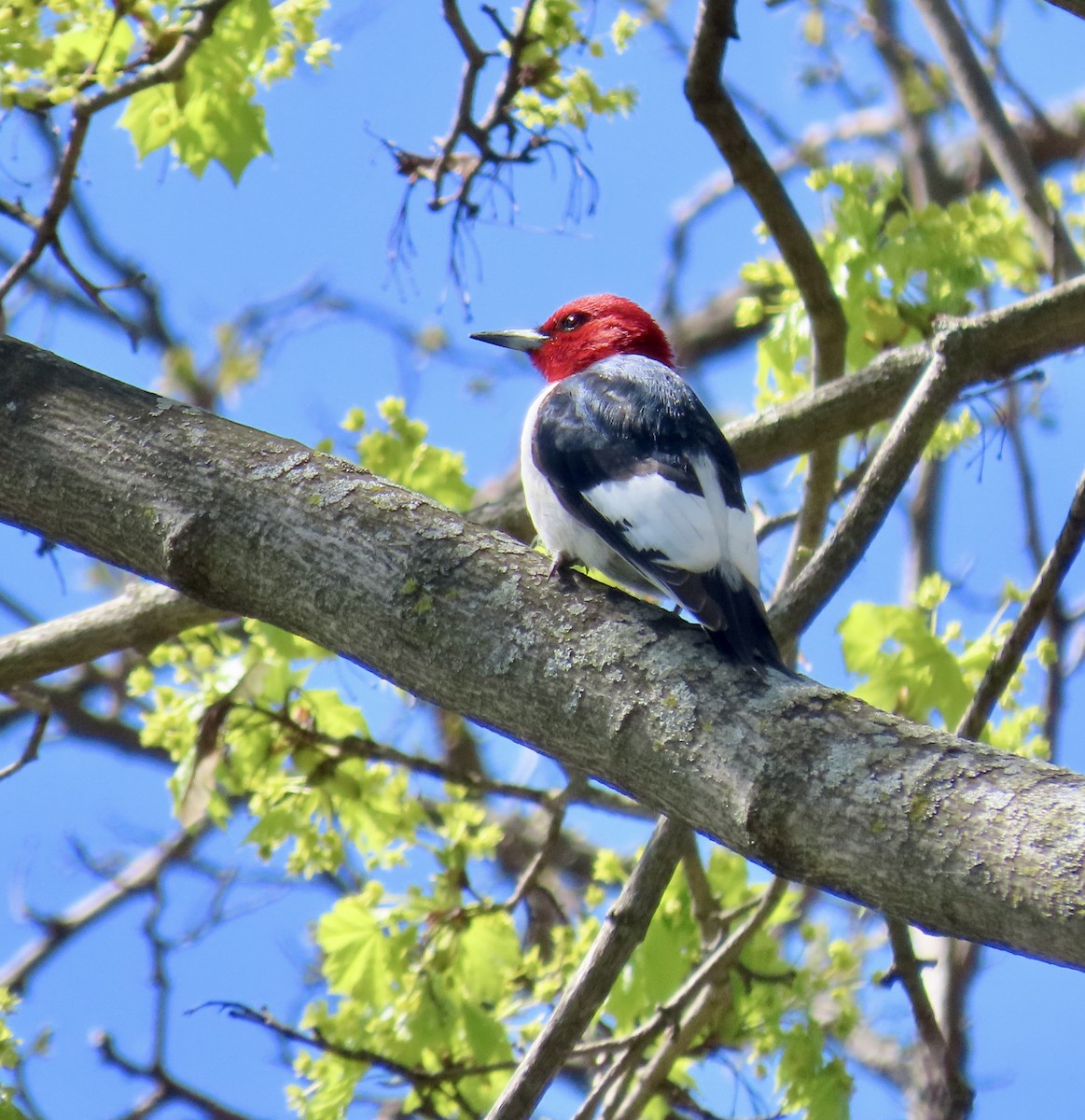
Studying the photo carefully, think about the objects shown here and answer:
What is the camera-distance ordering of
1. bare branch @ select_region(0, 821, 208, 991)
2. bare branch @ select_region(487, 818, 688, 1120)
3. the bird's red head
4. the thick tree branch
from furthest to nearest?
1. bare branch @ select_region(0, 821, 208, 991)
2. the bird's red head
3. bare branch @ select_region(487, 818, 688, 1120)
4. the thick tree branch

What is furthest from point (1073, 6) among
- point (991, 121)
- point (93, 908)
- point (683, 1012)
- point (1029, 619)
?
point (93, 908)

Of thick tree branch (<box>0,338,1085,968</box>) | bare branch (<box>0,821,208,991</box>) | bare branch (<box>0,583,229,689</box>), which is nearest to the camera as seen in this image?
thick tree branch (<box>0,338,1085,968</box>)

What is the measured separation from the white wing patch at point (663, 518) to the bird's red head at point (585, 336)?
136cm

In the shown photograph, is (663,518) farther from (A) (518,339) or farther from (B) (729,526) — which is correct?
(A) (518,339)

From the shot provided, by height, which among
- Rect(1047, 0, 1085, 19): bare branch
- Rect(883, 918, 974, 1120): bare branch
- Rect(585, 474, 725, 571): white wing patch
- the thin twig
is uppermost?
Rect(1047, 0, 1085, 19): bare branch

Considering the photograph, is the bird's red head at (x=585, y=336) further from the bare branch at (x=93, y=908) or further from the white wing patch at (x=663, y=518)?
the bare branch at (x=93, y=908)

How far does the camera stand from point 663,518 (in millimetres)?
2809

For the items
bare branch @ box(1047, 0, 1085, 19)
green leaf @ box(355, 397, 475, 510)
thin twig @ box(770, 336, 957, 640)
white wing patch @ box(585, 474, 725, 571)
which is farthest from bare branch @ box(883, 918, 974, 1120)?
bare branch @ box(1047, 0, 1085, 19)

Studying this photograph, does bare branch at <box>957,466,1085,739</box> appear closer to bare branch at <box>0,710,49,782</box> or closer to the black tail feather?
the black tail feather

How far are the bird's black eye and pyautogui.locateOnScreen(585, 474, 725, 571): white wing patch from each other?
1.51 meters

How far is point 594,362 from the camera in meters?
4.12

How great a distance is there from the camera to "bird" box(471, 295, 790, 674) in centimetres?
266

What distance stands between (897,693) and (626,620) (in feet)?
5.35

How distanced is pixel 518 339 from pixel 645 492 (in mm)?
1605
